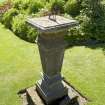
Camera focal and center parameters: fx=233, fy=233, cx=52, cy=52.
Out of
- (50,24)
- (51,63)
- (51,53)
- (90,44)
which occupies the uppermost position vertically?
(50,24)

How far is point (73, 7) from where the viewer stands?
13.2 metres

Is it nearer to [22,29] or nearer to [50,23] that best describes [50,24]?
[50,23]

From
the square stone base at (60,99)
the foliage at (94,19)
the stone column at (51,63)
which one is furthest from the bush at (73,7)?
the stone column at (51,63)

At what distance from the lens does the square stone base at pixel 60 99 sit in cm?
689

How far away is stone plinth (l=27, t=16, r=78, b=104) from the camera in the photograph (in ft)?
19.2

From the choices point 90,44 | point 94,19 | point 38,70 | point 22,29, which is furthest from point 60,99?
point 22,29

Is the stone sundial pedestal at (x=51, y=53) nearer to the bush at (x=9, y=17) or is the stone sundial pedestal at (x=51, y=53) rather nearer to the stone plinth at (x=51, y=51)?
the stone plinth at (x=51, y=51)

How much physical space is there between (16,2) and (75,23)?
1071 cm

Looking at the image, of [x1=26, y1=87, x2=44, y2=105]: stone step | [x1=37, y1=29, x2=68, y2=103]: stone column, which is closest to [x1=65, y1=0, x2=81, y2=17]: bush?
[x1=26, y1=87, x2=44, y2=105]: stone step

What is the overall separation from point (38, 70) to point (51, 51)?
3.03 metres

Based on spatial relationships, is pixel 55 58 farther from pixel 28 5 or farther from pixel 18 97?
pixel 28 5

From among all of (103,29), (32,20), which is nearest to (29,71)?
(32,20)

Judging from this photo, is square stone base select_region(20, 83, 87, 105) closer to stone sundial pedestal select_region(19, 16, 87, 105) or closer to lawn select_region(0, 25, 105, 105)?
stone sundial pedestal select_region(19, 16, 87, 105)

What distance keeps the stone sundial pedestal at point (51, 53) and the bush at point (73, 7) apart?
6.83m
